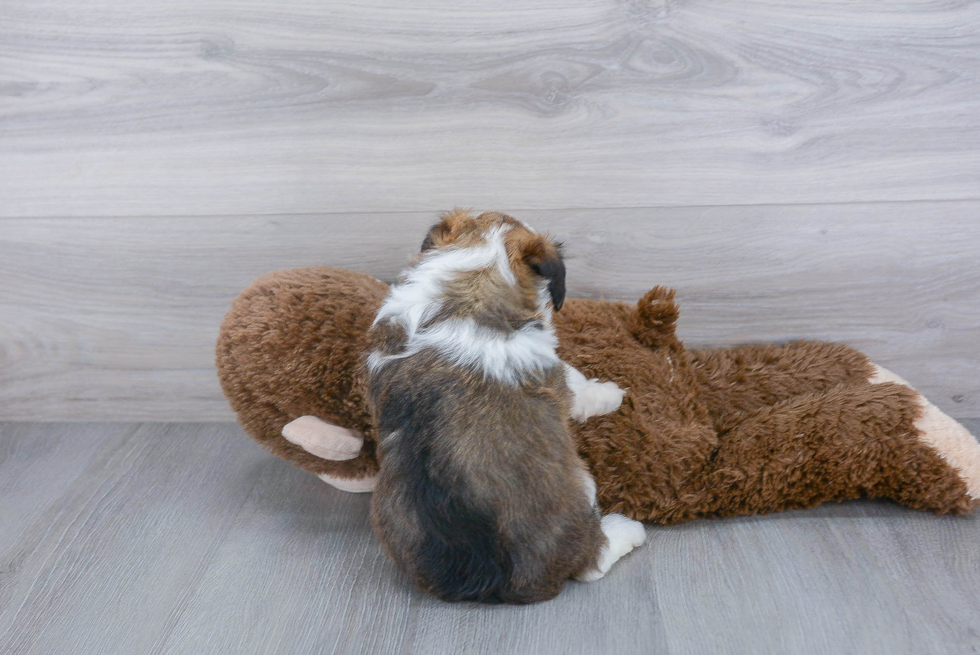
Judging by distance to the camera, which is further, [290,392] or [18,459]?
[18,459]

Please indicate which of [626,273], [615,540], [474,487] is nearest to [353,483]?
[474,487]

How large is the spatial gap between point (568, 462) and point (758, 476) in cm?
51

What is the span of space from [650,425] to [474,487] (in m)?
0.55

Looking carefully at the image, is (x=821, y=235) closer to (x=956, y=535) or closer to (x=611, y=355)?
(x=611, y=355)

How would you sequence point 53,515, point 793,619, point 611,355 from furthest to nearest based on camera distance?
1. point 53,515
2. point 611,355
3. point 793,619

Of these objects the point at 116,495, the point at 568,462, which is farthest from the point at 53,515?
the point at 568,462

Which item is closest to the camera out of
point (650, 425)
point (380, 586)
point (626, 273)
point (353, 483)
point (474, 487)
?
point (474, 487)

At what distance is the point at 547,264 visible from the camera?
1.47 m

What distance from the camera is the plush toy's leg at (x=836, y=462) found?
1633 mm

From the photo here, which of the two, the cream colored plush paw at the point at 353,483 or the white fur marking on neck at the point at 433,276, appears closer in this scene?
the white fur marking on neck at the point at 433,276

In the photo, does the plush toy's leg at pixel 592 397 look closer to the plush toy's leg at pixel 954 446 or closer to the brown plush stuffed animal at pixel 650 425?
the brown plush stuffed animal at pixel 650 425

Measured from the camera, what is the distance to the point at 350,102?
179 cm

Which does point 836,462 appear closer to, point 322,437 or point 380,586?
point 380,586

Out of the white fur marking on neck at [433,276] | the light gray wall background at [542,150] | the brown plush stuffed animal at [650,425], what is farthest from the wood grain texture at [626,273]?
the white fur marking on neck at [433,276]
